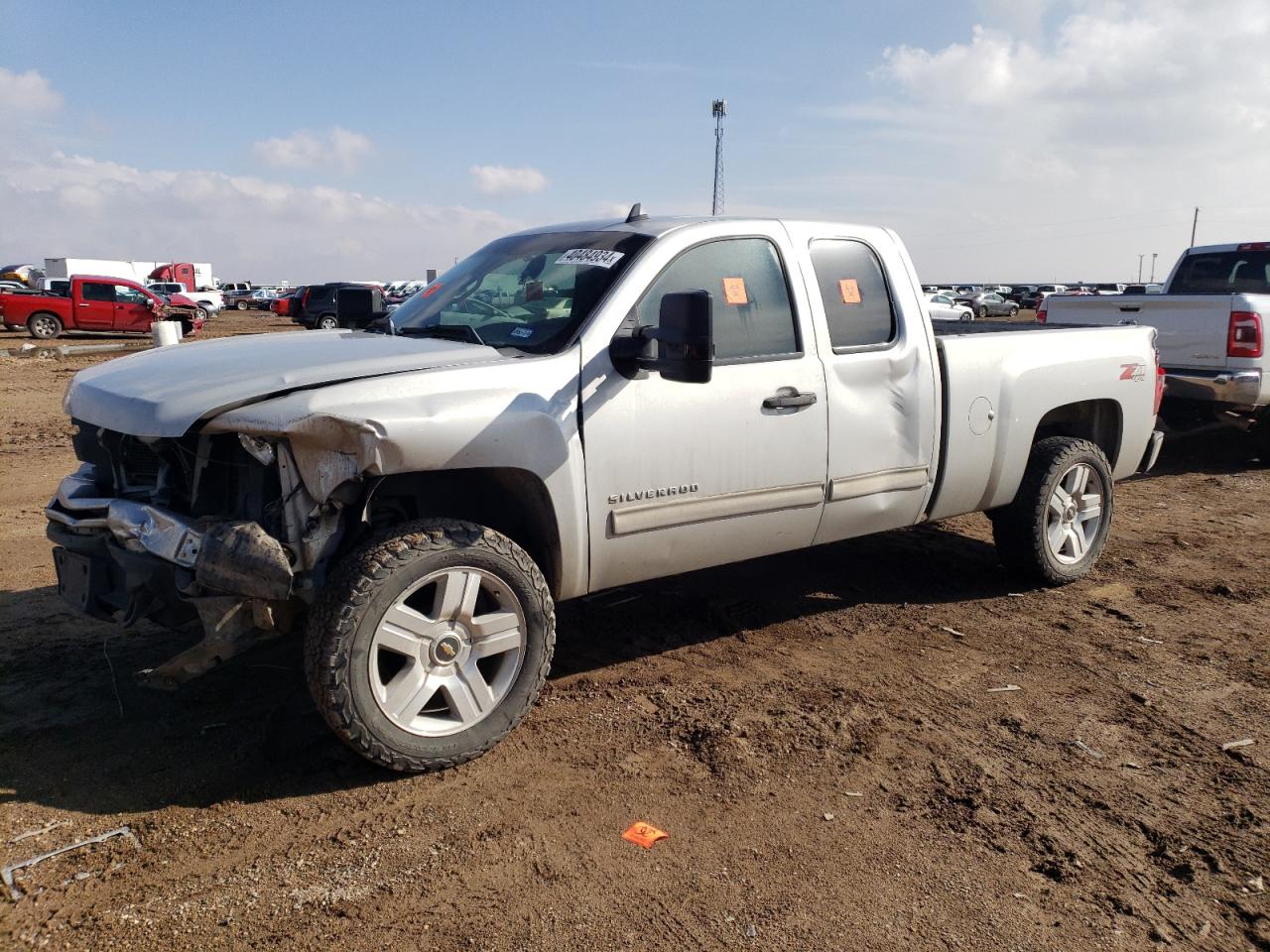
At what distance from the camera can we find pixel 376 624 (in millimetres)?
3301

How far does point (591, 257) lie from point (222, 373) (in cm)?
152

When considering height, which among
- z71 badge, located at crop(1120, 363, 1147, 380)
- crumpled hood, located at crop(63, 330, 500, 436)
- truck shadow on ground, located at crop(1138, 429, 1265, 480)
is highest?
crumpled hood, located at crop(63, 330, 500, 436)

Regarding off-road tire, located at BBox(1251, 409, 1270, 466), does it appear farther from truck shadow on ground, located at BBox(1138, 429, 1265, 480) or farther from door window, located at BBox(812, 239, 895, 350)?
door window, located at BBox(812, 239, 895, 350)

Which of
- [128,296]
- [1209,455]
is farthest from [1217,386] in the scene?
[128,296]

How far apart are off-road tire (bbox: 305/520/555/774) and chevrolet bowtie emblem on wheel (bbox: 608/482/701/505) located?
0.42m

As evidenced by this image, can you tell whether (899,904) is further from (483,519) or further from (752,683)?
(483,519)

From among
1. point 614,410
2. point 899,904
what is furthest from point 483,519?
point 899,904

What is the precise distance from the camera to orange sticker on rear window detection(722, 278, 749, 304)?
423cm

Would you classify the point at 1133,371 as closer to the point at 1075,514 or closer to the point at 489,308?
the point at 1075,514

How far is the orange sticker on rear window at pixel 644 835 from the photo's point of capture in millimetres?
3136

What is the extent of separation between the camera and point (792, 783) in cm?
349

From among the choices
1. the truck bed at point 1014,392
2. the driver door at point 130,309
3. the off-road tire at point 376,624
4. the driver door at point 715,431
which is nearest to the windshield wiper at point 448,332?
the driver door at point 715,431

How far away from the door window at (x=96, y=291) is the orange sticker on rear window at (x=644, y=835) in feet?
97.5

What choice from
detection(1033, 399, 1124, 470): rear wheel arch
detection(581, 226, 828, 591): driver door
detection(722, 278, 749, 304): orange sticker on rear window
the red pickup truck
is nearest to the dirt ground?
detection(581, 226, 828, 591): driver door
